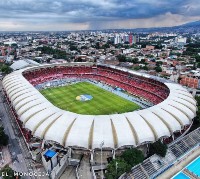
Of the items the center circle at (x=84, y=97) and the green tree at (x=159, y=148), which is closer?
the green tree at (x=159, y=148)

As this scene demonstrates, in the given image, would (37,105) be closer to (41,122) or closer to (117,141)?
(41,122)

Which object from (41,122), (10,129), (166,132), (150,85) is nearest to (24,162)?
(41,122)

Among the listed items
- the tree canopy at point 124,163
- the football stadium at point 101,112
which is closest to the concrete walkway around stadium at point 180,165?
the football stadium at point 101,112

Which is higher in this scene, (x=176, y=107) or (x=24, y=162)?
(x=176, y=107)

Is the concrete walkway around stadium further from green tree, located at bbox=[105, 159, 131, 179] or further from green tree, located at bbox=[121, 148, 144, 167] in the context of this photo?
green tree, located at bbox=[105, 159, 131, 179]

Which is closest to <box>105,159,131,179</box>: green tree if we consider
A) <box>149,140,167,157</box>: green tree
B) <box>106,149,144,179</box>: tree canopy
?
<box>106,149,144,179</box>: tree canopy

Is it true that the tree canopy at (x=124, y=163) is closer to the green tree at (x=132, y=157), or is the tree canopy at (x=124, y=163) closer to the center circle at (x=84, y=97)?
the green tree at (x=132, y=157)
